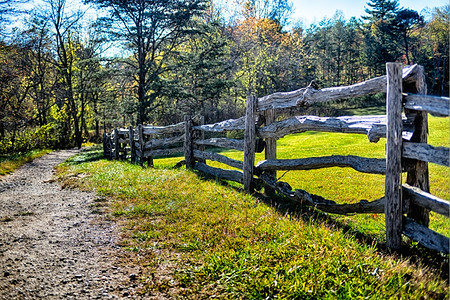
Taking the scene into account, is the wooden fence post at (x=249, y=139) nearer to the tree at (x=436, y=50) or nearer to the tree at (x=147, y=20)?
the tree at (x=147, y=20)

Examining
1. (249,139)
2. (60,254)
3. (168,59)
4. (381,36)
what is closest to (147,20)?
(168,59)

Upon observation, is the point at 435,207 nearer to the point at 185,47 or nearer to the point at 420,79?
the point at 420,79

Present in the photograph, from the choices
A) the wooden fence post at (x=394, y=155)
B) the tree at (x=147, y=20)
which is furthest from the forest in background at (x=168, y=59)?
the wooden fence post at (x=394, y=155)

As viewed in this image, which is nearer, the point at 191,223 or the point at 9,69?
the point at 191,223

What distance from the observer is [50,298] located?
2.86 meters

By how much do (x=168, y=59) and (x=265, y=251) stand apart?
21657mm

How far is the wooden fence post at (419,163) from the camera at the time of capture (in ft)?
10.4

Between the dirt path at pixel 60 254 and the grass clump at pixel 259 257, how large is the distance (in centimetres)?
28

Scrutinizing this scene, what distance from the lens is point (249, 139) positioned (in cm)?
596

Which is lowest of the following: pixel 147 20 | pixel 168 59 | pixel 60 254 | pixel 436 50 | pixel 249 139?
pixel 60 254

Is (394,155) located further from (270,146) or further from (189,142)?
(189,142)

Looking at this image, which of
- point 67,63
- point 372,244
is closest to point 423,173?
point 372,244

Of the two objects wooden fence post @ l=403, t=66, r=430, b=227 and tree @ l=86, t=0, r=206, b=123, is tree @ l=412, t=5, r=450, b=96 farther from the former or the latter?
wooden fence post @ l=403, t=66, r=430, b=227

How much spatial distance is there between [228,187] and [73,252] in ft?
11.0
